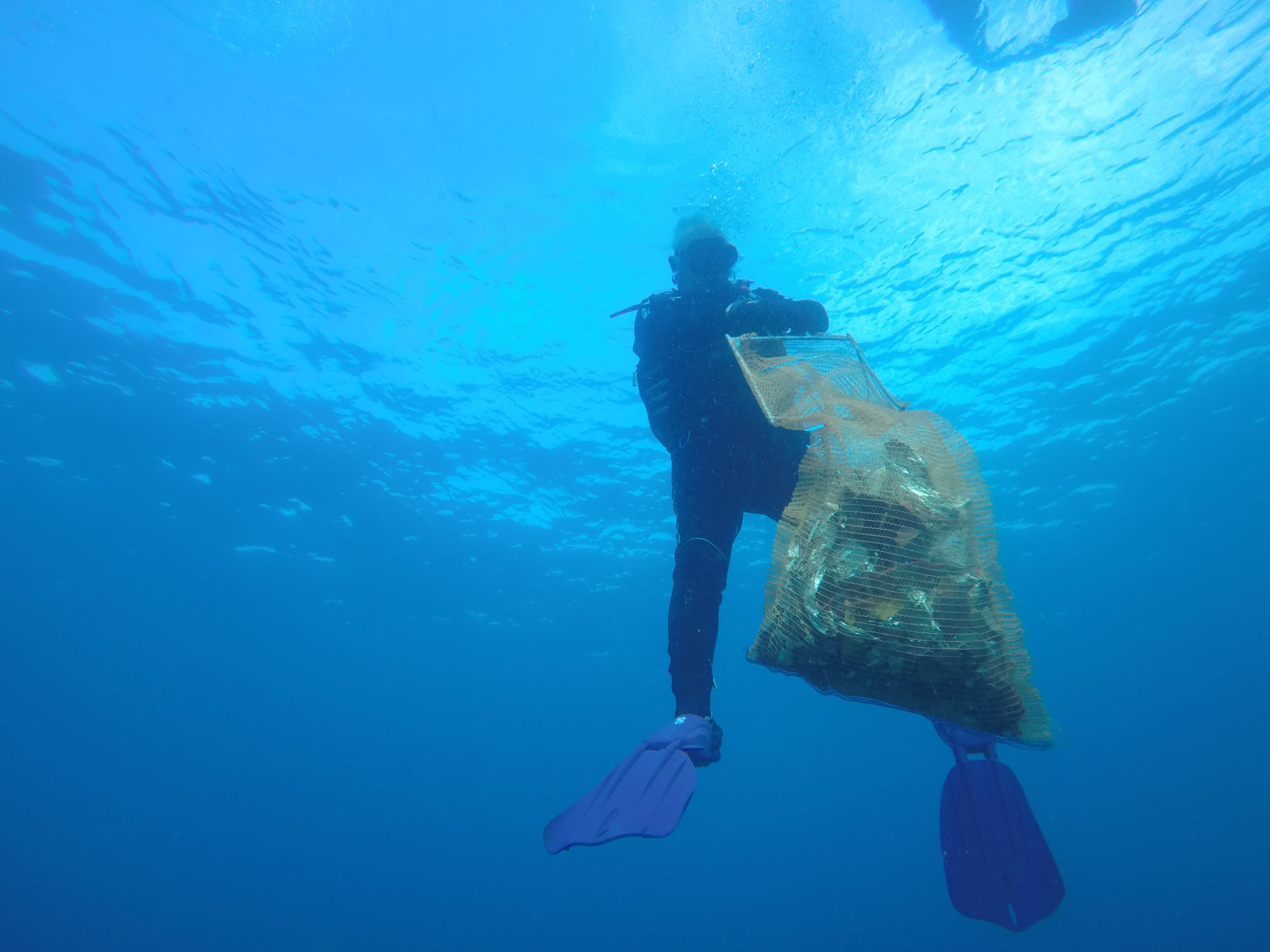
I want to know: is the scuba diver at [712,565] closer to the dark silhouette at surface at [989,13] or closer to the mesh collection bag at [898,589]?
the mesh collection bag at [898,589]

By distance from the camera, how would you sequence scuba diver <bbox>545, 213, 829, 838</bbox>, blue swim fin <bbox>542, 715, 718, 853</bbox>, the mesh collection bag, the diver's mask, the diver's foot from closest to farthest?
the mesh collection bag → blue swim fin <bbox>542, 715, 718, 853</bbox> → the diver's foot → scuba diver <bbox>545, 213, 829, 838</bbox> → the diver's mask

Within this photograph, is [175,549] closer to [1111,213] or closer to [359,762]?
[1111,213]

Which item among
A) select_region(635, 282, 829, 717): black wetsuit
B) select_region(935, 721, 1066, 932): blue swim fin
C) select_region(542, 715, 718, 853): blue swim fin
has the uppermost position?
select_region(635, 282, 829, 717): black wetsuit

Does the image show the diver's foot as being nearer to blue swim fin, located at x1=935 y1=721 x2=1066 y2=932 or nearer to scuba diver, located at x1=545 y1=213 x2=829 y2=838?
scuba diver, located at x1=545 y1=213 x2=829 y2=838

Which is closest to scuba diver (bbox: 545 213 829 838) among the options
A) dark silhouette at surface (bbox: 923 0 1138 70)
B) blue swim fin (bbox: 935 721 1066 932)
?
blue swim fin (bbox: 935 721 1066 932)

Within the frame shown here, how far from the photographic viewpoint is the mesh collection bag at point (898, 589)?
2102 mm

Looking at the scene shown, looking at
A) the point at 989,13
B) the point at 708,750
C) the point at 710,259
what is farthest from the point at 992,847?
the point at 989,13

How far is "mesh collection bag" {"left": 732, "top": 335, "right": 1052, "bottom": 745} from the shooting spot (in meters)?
2.10

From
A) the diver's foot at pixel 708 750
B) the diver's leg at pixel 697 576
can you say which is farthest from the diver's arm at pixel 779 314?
the diver's foot at pixel 708 750

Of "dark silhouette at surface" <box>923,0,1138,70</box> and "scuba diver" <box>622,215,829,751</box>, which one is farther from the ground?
"dark silhouette at surface" <box>923,0,1138,70</box>

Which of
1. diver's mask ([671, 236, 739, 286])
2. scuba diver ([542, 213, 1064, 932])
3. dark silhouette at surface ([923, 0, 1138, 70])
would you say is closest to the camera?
scuba diver ([542, 213, 1064, 932])

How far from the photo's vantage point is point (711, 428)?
168 inches

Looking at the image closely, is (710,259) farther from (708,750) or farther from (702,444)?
(708,750)

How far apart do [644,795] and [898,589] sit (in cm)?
154
